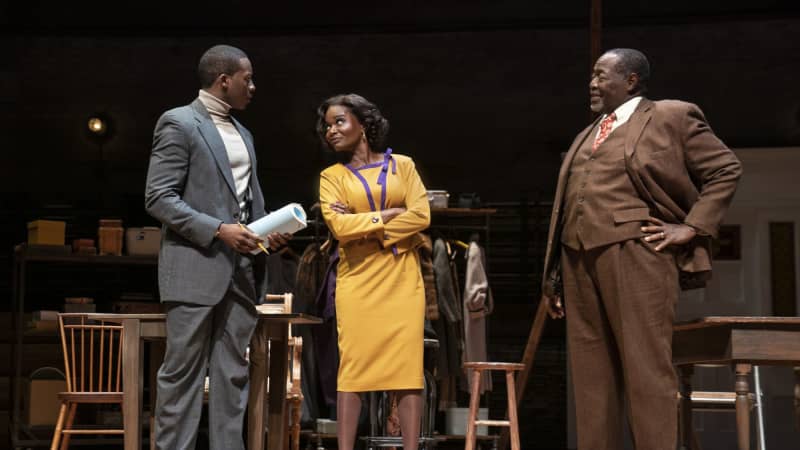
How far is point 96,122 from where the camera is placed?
9.00 m

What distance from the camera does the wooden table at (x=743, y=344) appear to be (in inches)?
156

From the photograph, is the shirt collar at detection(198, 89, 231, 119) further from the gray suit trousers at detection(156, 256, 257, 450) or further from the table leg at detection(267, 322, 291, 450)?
the table leg at detection(267, 322, 291, 450)

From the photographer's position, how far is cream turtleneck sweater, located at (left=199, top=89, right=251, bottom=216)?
4242 millimetres

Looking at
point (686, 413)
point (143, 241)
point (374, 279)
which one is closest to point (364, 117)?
point (374, 279)

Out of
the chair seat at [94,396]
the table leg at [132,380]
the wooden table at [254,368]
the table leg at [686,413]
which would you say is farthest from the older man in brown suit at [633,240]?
the chair seat at [94,396]

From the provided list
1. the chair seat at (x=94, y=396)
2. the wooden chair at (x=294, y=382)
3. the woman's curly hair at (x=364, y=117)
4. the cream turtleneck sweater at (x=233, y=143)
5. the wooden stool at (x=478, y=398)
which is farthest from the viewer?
the wooden chair at (x=294, y=382)

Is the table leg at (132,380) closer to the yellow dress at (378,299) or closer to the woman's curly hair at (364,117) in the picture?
the yellow dress at (378,299)

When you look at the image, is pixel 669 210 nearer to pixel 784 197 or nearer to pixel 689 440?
pixel 689 440

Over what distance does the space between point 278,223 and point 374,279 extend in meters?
0.87

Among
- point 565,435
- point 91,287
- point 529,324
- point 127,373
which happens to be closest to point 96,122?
point 91,287

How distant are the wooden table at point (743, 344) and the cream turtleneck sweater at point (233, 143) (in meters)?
1.77

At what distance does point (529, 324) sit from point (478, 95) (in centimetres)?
193

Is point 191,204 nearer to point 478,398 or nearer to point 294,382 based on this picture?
point 478,398

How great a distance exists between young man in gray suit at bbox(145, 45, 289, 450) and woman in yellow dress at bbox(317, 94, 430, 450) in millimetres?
634
